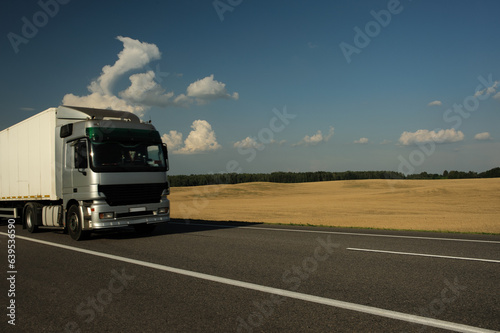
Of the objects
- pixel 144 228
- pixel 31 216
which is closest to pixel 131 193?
pixel 144 228

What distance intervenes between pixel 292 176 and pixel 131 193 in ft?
278

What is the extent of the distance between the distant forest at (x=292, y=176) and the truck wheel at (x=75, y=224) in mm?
66236

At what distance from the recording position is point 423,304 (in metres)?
4.59

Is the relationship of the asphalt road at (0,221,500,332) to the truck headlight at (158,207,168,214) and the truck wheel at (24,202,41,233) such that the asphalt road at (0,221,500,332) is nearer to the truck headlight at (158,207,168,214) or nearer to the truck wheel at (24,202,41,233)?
the truck headlight at (158,207,168,214)

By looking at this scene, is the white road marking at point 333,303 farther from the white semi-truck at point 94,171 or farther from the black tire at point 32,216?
the black tire at point 32,216

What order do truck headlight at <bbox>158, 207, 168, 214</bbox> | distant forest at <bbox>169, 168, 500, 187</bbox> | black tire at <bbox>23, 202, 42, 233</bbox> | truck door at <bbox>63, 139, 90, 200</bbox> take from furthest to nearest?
distant forest at <bbox>169, 168, 500, 187</bbox> < black tire at <bbox>23, 202, 42, 233</bbox> < truck headlight at <bbox>158, 207, 168, 214</bbox> < truck door at <bbox>63, 139, 90, 200</bbox>

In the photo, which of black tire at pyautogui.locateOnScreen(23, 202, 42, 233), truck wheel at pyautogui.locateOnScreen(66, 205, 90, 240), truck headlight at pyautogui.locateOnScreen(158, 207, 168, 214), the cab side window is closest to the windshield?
the cab side window

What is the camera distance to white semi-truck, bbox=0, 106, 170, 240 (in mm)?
10234

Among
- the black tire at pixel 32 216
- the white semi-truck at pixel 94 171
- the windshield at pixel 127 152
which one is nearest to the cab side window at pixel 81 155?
the white semi-truck at pixel 94 171

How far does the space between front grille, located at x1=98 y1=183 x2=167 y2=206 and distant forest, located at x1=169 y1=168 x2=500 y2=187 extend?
218ft

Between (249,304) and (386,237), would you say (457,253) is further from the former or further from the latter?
(249,304)

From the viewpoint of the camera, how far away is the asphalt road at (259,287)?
4.16 meters

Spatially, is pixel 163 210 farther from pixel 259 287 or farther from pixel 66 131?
pixel 259 287

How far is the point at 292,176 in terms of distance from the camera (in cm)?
9400
